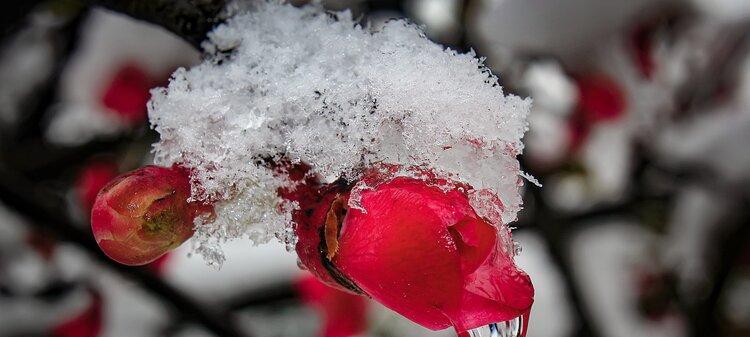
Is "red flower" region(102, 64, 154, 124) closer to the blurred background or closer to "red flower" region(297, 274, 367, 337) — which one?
the blurred background

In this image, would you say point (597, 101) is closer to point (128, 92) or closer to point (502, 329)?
point (128, 92)

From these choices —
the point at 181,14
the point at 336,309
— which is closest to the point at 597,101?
the point at 336,309

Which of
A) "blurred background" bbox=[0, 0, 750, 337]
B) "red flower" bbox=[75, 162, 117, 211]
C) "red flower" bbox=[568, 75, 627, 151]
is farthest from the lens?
"red flower" bbox=[568, 75, 627, 151]

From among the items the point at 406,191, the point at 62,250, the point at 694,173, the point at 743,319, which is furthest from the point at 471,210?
the point at 743,319

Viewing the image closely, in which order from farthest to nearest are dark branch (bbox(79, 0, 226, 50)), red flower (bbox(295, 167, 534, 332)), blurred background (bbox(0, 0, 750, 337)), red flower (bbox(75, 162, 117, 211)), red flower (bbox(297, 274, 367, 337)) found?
blurred background (bbox(0, 0, 750, 337)) < red flower (bbox(75, 162, 117, 211)) < red flower (bbox(297, 274, 367, 337)) < dark branch (bbox(79, 0, 226, 50)) < red flower (bbox(295, 167, 534, 332))

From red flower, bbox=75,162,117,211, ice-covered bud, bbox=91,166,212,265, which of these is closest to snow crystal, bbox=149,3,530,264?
ice-covered bud, bbox=91,166,212,265

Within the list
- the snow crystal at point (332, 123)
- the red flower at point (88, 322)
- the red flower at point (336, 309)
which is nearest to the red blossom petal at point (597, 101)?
the red flower at point (336, 309)

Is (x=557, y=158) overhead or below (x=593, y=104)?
below
